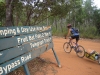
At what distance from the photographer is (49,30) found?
5004 mm

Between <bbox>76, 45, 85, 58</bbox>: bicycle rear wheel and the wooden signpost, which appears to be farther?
<bbox>76, 45, 85, 58</bbox>: bicycle rear wheel

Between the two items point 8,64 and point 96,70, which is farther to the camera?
point 96,70

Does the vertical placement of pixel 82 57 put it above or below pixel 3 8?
below

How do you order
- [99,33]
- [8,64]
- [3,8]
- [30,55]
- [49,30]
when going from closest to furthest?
[8,64]
[30,55]
[49,30]
[3,8]
[99,33]

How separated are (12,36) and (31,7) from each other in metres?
3.64

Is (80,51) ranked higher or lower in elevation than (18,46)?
lower

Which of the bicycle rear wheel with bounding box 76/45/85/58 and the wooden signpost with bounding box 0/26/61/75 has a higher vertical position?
the wooden signpost with bounding box 0/26/61/75

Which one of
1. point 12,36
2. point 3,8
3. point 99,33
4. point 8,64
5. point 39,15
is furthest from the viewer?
point 99,33

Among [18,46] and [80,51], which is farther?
[80,51]

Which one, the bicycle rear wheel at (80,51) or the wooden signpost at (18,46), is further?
the bicycle rear wheel at (80,51)

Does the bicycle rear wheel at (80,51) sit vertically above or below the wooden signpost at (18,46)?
below

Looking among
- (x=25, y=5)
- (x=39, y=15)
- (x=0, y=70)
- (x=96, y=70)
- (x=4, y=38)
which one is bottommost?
(x=96, y=70)

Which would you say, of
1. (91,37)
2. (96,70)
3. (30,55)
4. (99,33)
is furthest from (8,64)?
(99,33)

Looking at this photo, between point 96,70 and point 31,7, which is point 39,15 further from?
point 96,70
